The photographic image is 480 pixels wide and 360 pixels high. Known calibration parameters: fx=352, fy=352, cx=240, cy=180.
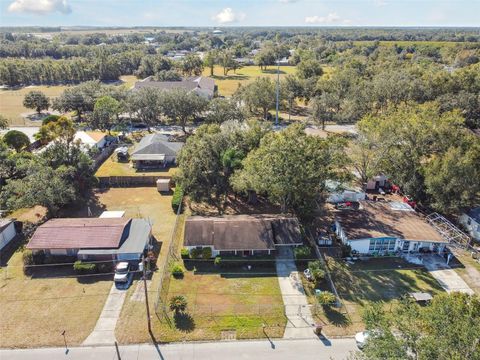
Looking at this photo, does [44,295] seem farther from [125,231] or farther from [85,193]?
[85,193]

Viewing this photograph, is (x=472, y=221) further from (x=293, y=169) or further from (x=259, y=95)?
(x=259, y=95)

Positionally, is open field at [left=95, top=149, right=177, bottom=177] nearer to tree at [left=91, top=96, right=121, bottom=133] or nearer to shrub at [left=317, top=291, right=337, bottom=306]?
tree at [left=91, top=96, right=121, bottom=133]

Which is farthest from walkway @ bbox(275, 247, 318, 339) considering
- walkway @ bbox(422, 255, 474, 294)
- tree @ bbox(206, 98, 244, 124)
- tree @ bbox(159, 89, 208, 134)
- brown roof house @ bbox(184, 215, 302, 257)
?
tree @ bbox(159, 89, 208, 134)

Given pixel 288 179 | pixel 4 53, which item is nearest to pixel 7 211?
pixel 288 179

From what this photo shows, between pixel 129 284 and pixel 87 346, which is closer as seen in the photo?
pixel 87 346

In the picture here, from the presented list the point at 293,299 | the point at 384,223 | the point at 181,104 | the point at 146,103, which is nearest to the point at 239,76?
the point at 146,103

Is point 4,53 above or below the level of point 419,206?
above
